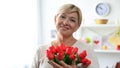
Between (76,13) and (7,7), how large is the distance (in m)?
1.43

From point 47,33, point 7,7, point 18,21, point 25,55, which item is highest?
point 7,7

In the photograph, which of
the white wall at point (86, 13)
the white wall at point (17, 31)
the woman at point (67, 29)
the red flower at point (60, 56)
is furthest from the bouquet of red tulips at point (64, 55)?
the white wall at point (86, 13)

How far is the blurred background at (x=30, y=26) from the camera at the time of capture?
242 cm

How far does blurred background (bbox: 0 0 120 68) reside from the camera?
7.94ft

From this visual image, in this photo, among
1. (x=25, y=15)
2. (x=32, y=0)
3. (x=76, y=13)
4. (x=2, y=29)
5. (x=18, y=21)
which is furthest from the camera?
(x=32, y=0)

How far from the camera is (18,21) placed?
2.67 metres

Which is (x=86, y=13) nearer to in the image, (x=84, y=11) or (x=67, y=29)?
(x=84, y=11)

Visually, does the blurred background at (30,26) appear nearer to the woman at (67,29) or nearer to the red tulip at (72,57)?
the woman at (67,29)

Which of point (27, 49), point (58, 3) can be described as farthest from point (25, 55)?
point (58, 3)

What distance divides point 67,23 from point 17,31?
1.55 meters

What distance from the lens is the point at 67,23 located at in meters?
1.18

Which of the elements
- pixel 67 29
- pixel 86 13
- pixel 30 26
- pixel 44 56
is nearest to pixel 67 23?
pixel 67 29

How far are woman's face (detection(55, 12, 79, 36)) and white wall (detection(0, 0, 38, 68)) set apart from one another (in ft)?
4.11

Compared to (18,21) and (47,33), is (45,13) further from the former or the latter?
(18,21)
